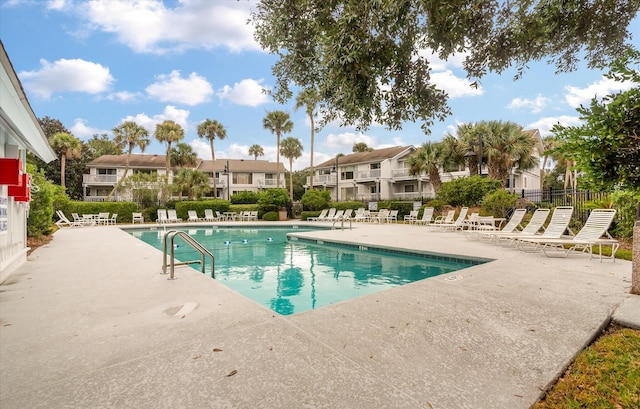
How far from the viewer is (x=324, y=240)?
1275 centimetres

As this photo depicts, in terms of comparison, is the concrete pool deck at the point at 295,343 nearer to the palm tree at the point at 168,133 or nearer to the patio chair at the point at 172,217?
the patio chair at the point at 172,217

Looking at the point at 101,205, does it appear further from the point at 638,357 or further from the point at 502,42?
the point at 638,357

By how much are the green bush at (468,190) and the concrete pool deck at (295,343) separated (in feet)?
43.5

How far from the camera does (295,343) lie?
3000 mm

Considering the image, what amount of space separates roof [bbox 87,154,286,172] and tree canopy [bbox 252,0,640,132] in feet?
130

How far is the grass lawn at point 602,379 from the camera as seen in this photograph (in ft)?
7.29

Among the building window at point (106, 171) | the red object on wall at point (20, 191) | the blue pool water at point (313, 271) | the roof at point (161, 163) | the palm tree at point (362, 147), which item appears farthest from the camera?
the palm tree at point (362, 147)

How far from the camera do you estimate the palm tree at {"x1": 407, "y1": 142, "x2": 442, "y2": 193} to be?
2514 cm

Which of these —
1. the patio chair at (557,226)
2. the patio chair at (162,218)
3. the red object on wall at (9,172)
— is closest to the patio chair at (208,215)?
the patio chair at (162,218)

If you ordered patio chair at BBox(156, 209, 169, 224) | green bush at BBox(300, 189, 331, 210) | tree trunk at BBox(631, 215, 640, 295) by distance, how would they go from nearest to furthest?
tree trunk at BBox(631, 215, 640, 295), patio chair at BBox(156, 209, 169, 224), green bush at BBox(300, 189, 331, 210)

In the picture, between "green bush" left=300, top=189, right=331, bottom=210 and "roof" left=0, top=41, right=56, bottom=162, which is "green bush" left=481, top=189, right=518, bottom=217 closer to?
"green bush" left=300, top=189, right=331, bottom=210

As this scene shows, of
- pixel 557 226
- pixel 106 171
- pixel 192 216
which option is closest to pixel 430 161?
pixel 557 226

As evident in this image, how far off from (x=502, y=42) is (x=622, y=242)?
322 inches

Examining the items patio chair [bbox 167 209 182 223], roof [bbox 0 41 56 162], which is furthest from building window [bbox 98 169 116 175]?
roof [bbox 0 41 56 162]
